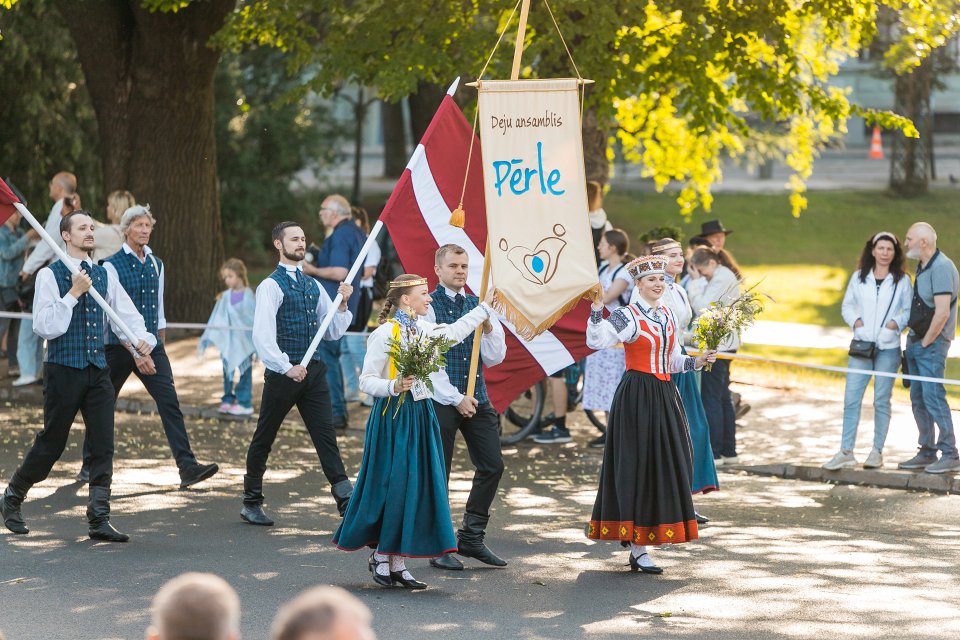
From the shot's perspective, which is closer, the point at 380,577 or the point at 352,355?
the point at 380,577

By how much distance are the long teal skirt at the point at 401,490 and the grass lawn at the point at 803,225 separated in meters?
18.9

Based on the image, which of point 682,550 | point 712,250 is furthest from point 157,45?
point 682,550

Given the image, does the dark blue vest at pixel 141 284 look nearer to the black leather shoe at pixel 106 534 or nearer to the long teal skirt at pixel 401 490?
the black leather shoe at pixel 106 534

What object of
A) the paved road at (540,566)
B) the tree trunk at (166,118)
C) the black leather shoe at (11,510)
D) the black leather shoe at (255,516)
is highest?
the tree trunk at (166,118)

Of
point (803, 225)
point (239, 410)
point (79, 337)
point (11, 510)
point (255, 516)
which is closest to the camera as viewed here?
point (79, 337)

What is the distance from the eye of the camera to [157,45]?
16938 millimetres

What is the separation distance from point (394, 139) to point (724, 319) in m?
27.6

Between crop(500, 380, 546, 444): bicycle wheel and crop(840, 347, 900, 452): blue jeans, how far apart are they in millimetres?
2653

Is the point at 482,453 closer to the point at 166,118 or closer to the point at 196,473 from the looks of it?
the point at 196,473

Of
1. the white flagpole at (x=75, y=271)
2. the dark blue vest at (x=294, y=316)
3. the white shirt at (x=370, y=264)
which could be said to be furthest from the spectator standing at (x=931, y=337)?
the white flagpole at (x=75, y=271)

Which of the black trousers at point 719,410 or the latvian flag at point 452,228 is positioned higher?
the latvian flag at point 452,228

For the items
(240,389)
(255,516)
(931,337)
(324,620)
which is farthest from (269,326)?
(324,620)

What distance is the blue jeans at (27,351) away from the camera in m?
14.8

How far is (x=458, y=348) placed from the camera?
817 cm
